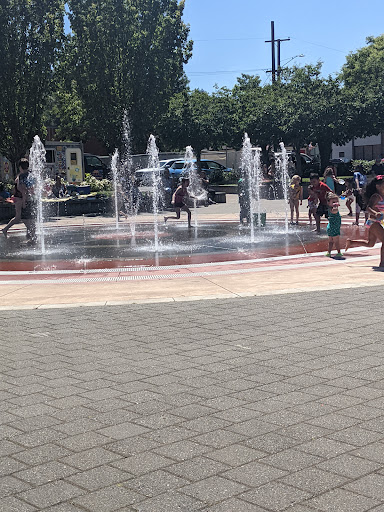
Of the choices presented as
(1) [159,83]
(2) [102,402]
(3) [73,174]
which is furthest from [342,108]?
(2) [102,402]

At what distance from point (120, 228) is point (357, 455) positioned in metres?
17.4

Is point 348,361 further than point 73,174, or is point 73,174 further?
point 73,174

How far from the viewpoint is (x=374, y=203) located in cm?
1123

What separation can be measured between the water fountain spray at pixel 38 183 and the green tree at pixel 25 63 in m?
0.68

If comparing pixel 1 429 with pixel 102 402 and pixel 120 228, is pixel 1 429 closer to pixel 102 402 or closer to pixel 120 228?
pixel 102 402

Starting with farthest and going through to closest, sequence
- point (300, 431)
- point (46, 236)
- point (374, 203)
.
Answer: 1. point (46, 236)
2. point (374, 203)
3. point (300, 431)

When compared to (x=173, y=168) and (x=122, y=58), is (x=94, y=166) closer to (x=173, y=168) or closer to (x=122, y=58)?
(x=173, y=168)

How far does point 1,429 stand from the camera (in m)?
4.79

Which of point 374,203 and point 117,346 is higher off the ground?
point 374,203

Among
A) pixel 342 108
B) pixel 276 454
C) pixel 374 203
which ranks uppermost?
pixel 342 108

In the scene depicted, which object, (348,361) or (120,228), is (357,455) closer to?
(348,361)

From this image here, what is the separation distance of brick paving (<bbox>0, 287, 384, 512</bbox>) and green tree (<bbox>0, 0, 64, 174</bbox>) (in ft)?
72.0

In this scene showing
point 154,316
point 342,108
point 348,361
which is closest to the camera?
point 348,361

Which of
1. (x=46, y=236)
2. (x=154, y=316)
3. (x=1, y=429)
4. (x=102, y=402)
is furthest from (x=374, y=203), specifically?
(x=46, y=236)
